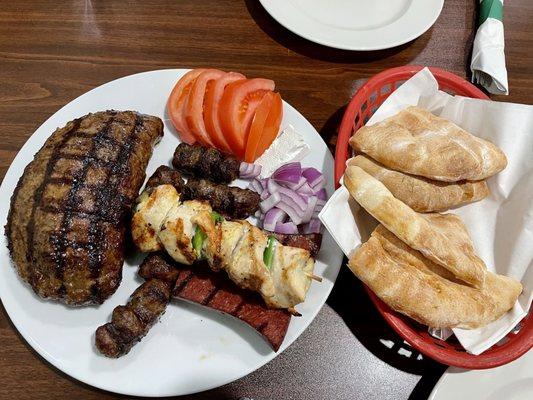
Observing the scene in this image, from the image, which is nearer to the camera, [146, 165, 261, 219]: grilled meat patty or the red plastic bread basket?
the red plastic bread basket

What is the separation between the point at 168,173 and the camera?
2475 mm

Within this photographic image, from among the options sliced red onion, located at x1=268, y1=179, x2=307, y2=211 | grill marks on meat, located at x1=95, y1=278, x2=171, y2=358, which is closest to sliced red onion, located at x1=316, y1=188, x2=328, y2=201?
sliced red onion, located at x1=268, y1=179, x2=307, y2=211

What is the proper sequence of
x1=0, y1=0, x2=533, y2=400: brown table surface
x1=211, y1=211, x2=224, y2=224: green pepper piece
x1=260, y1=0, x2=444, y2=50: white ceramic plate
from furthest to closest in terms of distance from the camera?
x1=260, y1=0, x2=444, y2=50: white ceramic plate → x1=0, y1=0, x2=533, y2=400: brown table surface → x1=211, y1=211, x2=224, y2=224: green pepper piece

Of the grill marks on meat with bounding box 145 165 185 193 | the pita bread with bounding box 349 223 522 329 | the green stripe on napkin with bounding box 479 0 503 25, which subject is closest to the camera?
the pita bread with bounding box 349 223 522 329

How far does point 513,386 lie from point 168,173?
80.2 inches

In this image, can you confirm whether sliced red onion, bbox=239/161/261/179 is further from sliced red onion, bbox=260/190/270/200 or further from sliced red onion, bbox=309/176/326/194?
sliced red onion, bbox=309/176/326/194

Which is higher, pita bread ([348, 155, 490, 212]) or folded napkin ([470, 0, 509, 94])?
folded napkin ([470, 0, 509, 94])

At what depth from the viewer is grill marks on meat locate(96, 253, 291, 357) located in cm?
213

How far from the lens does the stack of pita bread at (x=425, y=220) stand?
6.71ft

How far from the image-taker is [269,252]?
87.0 inches

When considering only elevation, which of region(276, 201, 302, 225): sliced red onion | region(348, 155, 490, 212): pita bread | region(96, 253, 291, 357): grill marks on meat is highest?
region(348, 155, 490, 212): pita bread

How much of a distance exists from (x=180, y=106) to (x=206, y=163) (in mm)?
420

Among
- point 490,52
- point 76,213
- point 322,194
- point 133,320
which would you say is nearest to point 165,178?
point 76,213

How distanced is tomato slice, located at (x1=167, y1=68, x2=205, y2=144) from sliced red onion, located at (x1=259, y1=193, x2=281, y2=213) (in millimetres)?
583
